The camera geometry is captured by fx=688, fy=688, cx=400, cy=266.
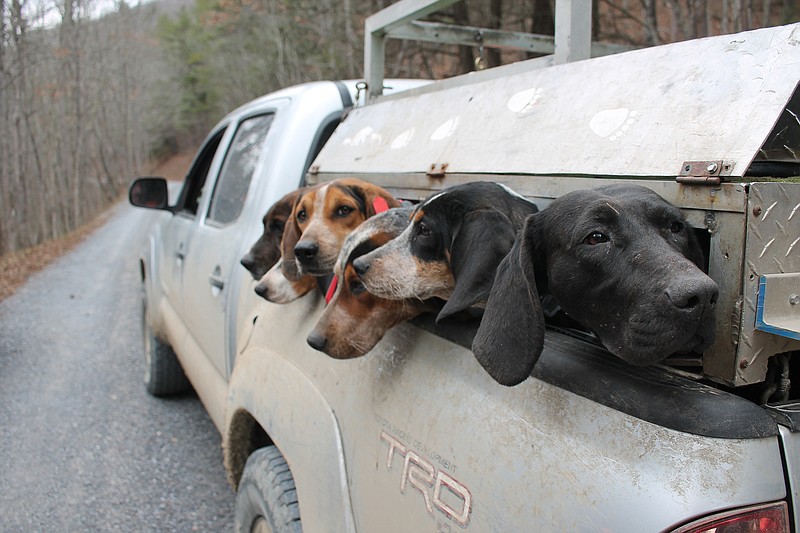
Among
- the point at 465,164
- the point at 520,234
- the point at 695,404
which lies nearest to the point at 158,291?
the point at 465,164

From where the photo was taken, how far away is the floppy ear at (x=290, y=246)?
9.09 ft

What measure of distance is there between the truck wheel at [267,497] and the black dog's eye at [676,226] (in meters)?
1.60

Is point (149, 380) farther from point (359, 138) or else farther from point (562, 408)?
point (562, 408)

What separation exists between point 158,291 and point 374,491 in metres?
4.51

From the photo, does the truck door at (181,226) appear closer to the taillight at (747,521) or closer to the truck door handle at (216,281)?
the truck door handle at (216,281)

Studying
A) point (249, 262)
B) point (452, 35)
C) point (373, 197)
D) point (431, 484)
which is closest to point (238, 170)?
point (249, 262)

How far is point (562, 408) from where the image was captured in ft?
4.65

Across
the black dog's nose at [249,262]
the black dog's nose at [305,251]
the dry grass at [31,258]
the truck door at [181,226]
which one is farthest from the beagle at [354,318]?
the dry grass at [31,258]

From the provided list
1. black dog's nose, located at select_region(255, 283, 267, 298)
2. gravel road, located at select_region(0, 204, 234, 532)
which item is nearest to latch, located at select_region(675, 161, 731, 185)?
black dog's nose, located at select_region(255, 283, 267, 298)

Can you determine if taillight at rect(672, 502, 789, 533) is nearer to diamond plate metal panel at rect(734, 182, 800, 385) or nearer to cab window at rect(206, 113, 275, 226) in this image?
diamond plate metal panel at rect(734, 182, 800, 385)

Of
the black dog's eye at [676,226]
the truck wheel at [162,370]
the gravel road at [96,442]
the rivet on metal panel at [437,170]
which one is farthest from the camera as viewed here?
the truck wheel at [162,370]

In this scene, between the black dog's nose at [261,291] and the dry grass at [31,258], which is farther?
the dry grass at [31,258]

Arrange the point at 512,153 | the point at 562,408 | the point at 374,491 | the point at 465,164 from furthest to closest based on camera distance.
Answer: the point at 465,164 → the point at 512,153 → the point at 374,491 → the point at 562,408

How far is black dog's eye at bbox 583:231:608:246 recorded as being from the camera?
1506mm
